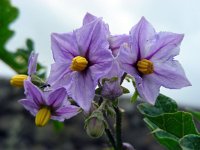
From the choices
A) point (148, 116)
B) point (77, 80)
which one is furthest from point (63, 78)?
point (148, 116)

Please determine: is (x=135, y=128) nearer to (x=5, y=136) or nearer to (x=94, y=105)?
(x=5, y=136)

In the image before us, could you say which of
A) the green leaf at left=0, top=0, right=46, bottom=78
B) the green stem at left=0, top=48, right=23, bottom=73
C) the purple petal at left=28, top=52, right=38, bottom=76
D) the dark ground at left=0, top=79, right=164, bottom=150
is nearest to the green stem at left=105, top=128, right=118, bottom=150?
the purple petal at left=28, top=52, right=38, bottom=76

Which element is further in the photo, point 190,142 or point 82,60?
point 82,60

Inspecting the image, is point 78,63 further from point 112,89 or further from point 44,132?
point 44,132

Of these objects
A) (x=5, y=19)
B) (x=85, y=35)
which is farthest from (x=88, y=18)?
(x=5, y=19)

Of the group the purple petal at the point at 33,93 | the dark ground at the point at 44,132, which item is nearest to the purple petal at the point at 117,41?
the purple petal at the point at 33,93

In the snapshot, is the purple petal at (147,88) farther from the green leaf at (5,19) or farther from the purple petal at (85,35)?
the green leaf at (5,19)
